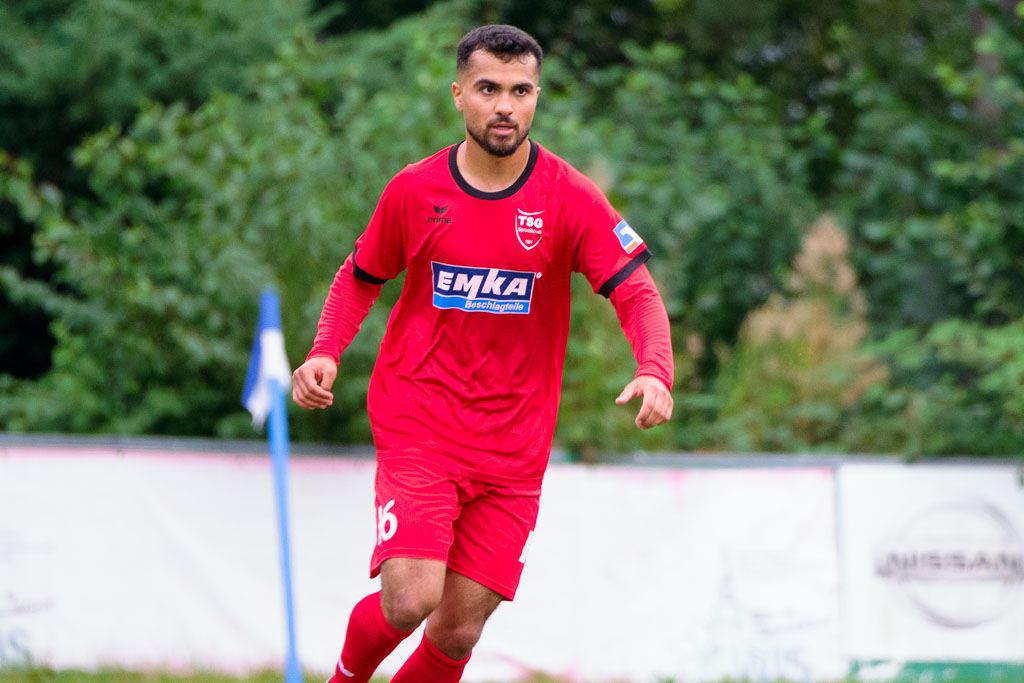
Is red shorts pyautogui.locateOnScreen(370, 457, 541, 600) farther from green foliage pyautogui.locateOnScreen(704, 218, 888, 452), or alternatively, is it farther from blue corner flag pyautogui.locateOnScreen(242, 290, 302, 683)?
green foliage pyautogui.locateOnScreen(704, 218, 888, 452)

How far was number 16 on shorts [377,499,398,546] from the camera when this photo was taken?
11.7 ft

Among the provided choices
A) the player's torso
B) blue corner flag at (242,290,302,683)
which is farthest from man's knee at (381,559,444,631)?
blue corner flag at (242,290,302,683)

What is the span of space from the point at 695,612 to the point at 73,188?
638 centimetres

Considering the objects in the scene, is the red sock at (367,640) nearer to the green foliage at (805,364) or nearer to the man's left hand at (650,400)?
the man's left hand at (650,400)

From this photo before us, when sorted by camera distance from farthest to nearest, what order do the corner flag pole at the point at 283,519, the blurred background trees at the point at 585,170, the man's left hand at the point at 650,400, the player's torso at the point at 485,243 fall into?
the blurred background trees at the point at 585,170 < the corner flag pole at the point at 283,519 < the player's torso at the point at 485,243 < the man's left hand at the point at 650,400

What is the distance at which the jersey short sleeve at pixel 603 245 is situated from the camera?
364cm

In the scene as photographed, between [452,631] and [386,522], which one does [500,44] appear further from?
[452,631]

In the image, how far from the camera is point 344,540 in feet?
21.8

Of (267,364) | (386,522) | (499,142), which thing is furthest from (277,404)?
(499,142)

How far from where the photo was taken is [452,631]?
3.70 metres

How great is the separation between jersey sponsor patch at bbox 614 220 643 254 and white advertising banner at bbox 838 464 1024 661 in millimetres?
3601

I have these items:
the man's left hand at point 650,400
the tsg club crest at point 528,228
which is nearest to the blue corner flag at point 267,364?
the tsg club crest at point 528,228

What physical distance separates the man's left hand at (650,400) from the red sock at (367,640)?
1009 mm

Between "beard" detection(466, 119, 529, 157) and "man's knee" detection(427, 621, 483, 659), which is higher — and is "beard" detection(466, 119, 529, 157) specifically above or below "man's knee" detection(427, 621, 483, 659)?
above
